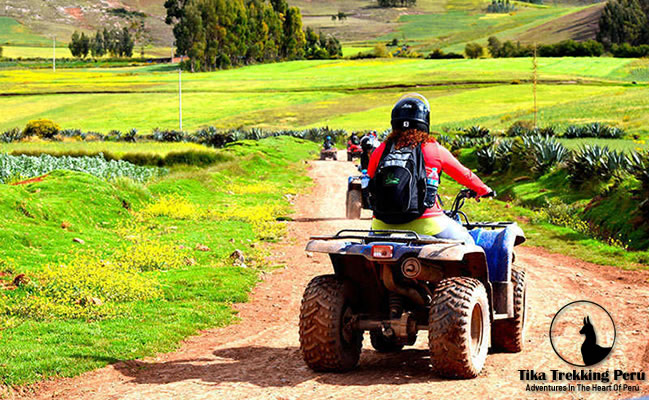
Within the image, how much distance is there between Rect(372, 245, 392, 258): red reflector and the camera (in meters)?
7.27

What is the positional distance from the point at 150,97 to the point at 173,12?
63.3 meters

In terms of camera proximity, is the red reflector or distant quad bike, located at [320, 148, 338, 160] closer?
Result: the red reflector

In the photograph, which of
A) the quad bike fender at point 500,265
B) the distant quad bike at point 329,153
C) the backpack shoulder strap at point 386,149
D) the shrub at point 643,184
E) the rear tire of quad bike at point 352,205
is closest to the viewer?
the backpack shoulder strap at point 386,149

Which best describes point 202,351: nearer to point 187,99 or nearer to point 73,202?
point 73,202

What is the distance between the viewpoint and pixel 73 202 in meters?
17.7

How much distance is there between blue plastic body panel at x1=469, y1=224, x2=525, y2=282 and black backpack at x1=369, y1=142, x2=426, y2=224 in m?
1.11

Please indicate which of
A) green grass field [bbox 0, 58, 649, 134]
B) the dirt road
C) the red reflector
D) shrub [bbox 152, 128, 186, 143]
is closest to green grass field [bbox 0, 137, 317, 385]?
the dirt road

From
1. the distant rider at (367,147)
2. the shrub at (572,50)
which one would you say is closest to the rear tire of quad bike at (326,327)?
the distant rider at (367,147)

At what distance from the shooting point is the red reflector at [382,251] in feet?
23.9

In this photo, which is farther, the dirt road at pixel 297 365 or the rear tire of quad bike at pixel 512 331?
the rear tire of quad bike at pixel 512 331

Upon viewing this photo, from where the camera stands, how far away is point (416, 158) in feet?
24.8

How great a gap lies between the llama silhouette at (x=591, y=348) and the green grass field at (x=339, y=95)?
46908mm

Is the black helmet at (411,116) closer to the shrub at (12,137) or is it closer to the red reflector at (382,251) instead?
the red reflector at (382,251)

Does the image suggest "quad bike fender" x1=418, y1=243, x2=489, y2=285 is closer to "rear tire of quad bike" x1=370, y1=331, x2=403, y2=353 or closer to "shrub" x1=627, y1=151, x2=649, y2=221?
"rear tire of quad bike" x1=370, y1=331, x2=403, y2=353
